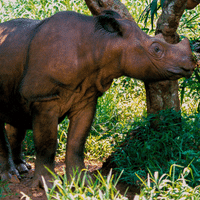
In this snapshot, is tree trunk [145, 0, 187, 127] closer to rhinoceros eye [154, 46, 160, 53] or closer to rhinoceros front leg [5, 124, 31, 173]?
rhinoceros eye [154, 46, 160, 53]

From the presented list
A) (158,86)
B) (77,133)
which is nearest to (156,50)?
(158,86)

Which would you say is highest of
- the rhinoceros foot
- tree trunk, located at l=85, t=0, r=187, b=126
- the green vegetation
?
tree trunk, located at l=85, t=0, r=187, b=126

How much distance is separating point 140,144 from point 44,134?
1.35 m

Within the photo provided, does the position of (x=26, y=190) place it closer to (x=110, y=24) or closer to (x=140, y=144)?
(x=140, y=144)

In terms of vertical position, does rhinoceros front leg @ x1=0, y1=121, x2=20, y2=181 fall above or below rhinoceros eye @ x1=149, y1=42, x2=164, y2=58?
below

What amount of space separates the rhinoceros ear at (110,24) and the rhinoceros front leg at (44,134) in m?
0.92

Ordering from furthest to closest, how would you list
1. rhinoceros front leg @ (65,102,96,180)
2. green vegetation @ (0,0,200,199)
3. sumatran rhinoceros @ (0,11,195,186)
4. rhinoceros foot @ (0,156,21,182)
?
rhinoceros foot @ (0,156,21,182)
rhinoceros front leg @ (65,102,96,180)
sumatran rhinoceros @ (0,11,195,186)
green vegetation @ (0,0,200,199)

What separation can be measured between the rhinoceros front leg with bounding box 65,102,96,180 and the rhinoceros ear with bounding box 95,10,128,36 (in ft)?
2.74

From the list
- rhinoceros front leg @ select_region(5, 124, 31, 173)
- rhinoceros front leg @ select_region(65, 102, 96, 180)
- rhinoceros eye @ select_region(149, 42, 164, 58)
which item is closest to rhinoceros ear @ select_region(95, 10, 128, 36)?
rhinoceros eye @ select_region(149, 42, 164, 58)

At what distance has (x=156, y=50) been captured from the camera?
3689 mm

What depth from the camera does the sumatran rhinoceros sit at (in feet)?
11.9

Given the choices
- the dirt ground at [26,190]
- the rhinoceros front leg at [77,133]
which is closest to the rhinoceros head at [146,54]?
the rhinoceros front leg at [77,133]

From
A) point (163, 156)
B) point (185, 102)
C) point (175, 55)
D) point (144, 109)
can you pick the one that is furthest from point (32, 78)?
point (185, 102)

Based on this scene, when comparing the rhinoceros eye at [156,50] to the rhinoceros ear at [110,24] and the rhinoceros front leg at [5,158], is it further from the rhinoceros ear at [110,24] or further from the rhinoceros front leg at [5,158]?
the rhinoceros front leg at [5,158]
